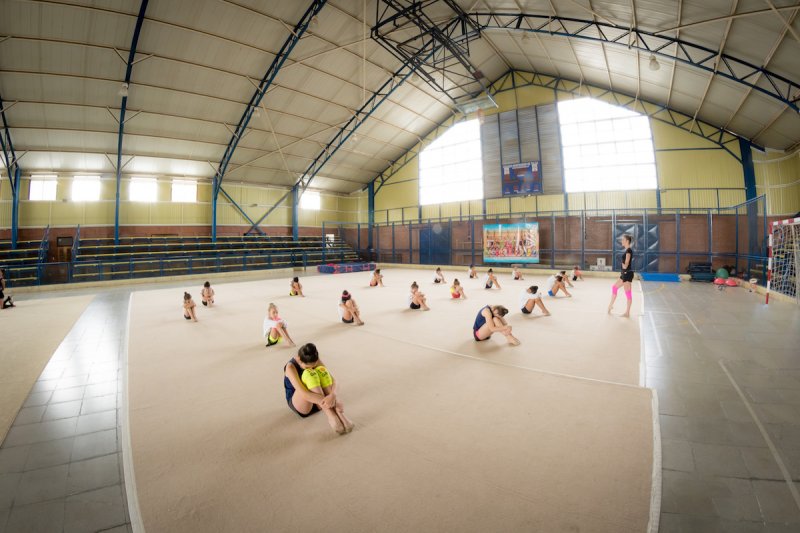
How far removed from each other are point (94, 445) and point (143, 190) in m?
25.8

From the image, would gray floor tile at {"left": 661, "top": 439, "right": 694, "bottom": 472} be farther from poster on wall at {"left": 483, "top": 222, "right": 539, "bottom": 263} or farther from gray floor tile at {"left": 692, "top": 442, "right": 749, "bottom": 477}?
poster on wall at {"left": 483, "top": 222, "right": 539, "bottom": 263}

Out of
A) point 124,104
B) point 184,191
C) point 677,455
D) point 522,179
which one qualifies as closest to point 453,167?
point 522,179

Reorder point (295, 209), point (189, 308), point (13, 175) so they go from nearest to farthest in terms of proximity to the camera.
Result: 1. point (189, 308)
2. point (13, 175)
3. point (295, 209)

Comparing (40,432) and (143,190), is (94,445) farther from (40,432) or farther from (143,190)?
(143,190)

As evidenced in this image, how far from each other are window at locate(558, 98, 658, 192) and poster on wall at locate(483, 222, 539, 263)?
4289mm

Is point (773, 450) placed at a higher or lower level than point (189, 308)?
lower

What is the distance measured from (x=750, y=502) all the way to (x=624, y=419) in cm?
102

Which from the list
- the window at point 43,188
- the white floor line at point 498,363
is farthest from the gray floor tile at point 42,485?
the window at point 43,188

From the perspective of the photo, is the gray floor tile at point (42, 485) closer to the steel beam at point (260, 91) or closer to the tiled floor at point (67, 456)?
the tiled floor at point (67, 456)

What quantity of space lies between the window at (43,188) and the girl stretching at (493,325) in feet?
90.6

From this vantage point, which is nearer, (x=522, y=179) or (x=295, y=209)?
(x=522, y=179)

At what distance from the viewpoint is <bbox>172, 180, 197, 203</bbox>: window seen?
79.2ft

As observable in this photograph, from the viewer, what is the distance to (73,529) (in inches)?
83.4

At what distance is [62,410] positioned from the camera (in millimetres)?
3785
